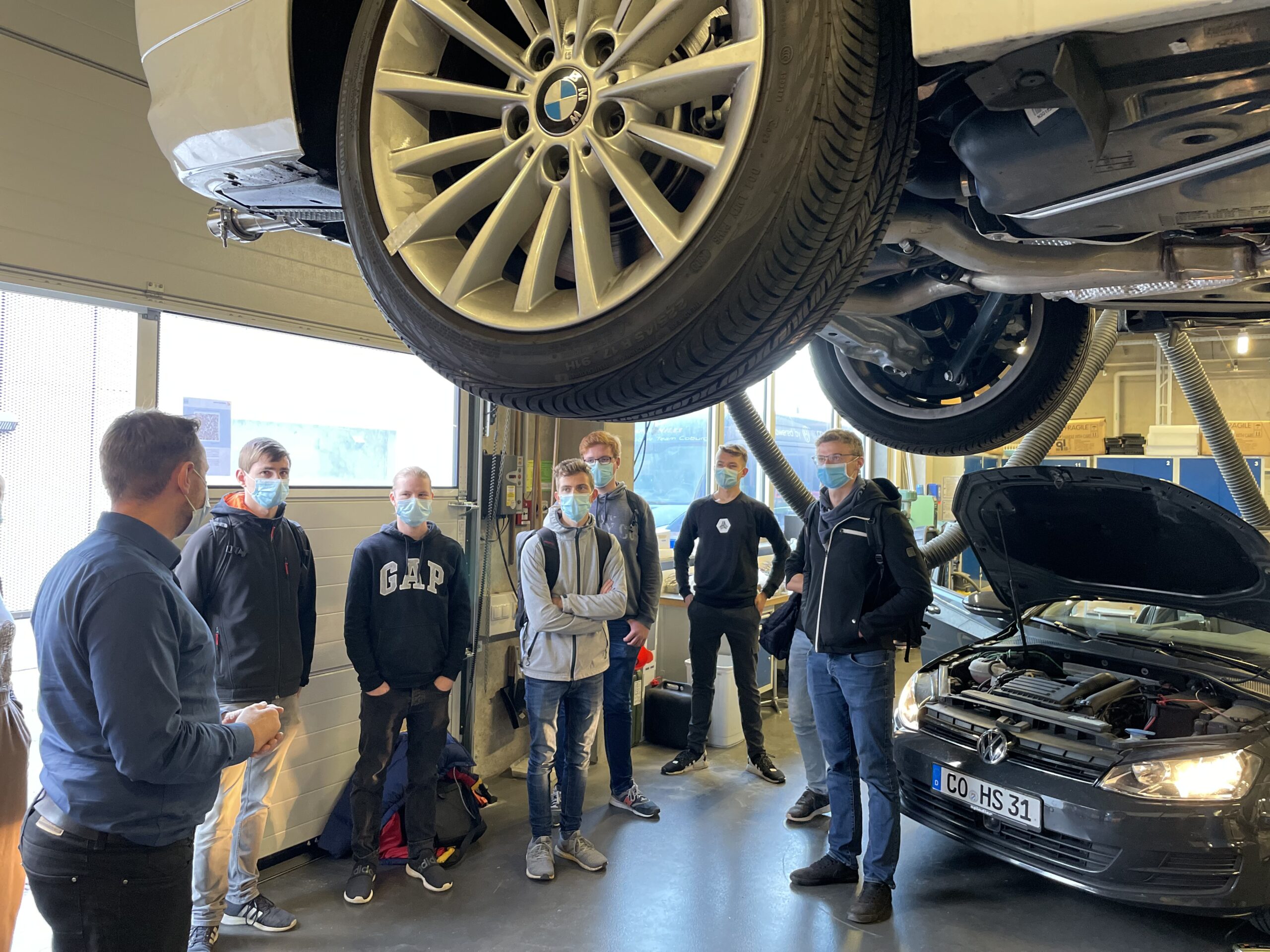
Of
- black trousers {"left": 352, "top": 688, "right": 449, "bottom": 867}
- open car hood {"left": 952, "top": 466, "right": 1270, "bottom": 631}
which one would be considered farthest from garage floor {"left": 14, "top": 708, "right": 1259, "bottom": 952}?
open car hood {"left": 952, "top": 466, "right": 1270, "bottom": 631}

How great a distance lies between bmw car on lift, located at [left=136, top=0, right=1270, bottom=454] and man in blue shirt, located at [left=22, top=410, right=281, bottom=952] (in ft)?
2.45

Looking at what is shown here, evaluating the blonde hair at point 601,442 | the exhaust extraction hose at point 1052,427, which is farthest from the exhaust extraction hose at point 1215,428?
the blonde hair at point 601,442

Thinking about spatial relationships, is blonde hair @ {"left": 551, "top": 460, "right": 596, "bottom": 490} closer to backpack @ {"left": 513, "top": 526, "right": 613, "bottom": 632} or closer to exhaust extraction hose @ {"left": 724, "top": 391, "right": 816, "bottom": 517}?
backpack @ {"left": 513, "top": 526, "right": 613, "bottom": 632}

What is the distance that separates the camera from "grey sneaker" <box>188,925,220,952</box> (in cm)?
281

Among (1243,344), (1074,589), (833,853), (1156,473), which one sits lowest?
(833,853)

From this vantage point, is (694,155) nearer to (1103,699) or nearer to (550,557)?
(550,557)

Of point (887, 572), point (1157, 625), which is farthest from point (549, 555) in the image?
point (1157, 625)

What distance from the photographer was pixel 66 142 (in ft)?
9.29

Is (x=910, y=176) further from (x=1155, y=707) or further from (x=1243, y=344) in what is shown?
(x=1243, y=344)

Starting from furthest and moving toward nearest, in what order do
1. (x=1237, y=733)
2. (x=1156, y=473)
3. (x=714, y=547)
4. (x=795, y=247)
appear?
(x=1156, y=473)
(x=714, y=547)
(x=1237, y=733)
(x=795, y=247)

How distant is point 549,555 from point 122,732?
2.12m

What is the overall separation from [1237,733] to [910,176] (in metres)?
2.47

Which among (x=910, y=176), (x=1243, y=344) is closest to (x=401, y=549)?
(x=910, y=176)

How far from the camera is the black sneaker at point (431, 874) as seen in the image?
10.8 feet
